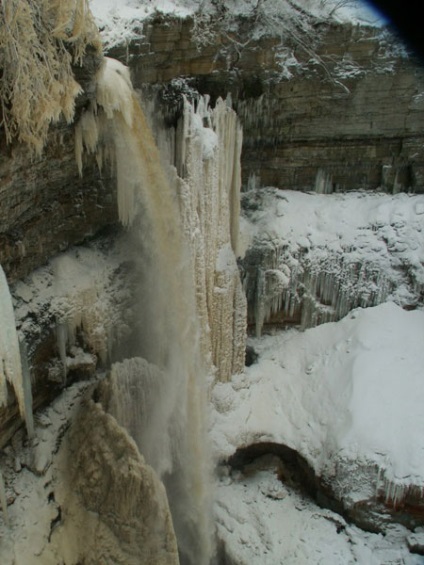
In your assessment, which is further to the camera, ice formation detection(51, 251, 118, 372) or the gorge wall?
ice formation detection(51, 251, 118, 372)

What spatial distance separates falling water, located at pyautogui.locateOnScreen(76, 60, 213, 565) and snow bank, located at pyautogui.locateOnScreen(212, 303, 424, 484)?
702 millimetres

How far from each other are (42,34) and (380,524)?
7.26 m

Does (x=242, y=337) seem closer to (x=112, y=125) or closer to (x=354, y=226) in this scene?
(x=354, y=226)

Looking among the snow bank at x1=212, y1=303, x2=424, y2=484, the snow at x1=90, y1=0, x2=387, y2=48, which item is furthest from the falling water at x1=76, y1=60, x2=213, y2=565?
the snow at x1=90, y1=0, x2=387, y2=48

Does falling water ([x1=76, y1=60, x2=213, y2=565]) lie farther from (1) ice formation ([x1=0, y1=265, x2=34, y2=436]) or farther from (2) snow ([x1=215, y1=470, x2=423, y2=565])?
(1) ice formation ([x1=0, y1=265, x2=34, y2=436])

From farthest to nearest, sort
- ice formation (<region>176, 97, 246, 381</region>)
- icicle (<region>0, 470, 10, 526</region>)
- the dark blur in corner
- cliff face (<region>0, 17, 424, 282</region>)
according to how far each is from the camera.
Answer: the dark blur in corner, cliff face (<region>0, 17, 424, 282</region>), ice formation (<region>176, 97, 246, 381</region>), icicle (<region>0, 470, 10, 526</region>)

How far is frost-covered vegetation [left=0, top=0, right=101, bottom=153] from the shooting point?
14.2ft

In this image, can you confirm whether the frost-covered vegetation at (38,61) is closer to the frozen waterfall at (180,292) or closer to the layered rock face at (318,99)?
the frozen waterfall at (180,292)

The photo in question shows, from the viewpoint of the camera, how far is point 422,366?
806 centimetres

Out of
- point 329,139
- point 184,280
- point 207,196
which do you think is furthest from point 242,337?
point 329,139

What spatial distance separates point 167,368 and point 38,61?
4.26m

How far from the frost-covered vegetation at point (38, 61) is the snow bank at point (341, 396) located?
16.3 feet

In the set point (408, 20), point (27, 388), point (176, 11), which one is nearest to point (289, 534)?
point (27, 388)

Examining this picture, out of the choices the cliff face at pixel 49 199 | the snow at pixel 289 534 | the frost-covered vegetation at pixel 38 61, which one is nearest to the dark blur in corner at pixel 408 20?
the cliff face at pixel 49 199
